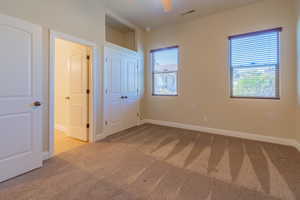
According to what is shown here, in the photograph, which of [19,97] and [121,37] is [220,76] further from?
[19,97]

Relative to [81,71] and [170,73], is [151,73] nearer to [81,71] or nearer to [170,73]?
[170,73]

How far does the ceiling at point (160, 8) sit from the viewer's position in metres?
3.45

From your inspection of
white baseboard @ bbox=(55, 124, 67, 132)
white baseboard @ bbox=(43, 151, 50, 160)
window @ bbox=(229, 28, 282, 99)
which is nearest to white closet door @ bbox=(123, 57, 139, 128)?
white baseboard @ bbox=(55, 124, 67, 132)

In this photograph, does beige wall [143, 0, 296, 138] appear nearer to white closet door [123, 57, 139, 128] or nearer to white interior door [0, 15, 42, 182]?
white closet door [123, 57, 139, 128]

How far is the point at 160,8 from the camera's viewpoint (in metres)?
3.72

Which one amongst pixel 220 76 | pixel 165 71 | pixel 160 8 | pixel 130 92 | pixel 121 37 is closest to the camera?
pixel 160 8

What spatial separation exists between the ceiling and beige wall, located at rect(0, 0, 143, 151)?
20.8 inches

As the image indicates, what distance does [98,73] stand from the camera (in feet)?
11.4

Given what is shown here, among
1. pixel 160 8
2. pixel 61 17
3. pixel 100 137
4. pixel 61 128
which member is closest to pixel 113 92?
pixel 100 137

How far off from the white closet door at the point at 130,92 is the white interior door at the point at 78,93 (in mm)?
1233

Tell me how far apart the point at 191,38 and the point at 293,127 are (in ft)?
10.4

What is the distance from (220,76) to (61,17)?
146 inches

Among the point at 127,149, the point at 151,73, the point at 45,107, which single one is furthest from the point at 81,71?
the point at 151,73

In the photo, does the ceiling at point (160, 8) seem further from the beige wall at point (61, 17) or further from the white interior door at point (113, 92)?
the white interior door at point (113, 92)
